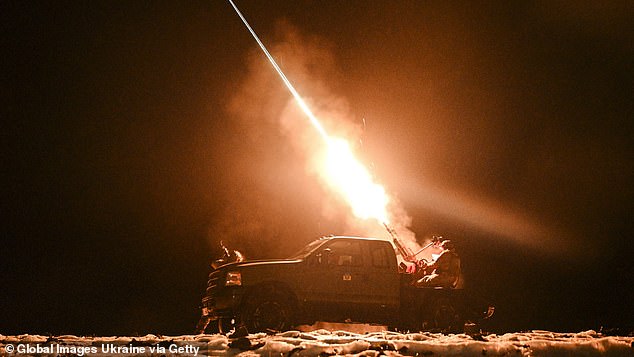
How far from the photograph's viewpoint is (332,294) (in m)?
12.8

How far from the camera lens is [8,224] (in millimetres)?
33906

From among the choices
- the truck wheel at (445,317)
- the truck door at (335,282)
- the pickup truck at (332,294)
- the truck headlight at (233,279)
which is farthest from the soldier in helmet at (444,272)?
the truck headlight at (233,279)

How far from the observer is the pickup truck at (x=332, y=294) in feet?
40.2

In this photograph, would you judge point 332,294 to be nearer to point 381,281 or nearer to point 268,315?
point 381,281

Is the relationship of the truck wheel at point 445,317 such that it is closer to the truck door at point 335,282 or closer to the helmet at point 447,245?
the helmet at point 447,245

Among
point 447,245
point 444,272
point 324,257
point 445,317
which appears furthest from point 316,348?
point 447,245

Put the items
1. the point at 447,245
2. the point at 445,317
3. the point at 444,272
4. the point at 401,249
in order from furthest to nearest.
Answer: the point at 401,249
the point at 447,245
the point at 444,272
the point at 445,317

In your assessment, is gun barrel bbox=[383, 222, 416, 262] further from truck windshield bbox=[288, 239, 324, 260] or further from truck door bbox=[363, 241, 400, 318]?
truck windshield bbox=[288, 239, 324, 260]

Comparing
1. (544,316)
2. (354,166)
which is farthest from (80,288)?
(544,316)

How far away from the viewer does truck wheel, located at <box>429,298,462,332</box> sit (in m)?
13.2

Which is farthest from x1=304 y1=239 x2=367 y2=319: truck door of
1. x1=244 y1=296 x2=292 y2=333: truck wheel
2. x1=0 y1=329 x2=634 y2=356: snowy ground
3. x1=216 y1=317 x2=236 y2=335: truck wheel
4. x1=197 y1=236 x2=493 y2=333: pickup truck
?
x1=0 y1=329 x2=634 y2=356: snowy ground

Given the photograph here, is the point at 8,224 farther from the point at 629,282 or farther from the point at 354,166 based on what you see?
the point at 629,282

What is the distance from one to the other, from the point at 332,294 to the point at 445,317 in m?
2.47

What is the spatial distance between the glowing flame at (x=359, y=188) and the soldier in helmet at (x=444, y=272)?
4276 millimetres
